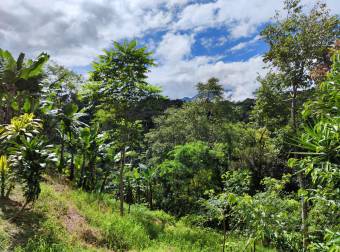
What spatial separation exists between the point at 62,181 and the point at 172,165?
16.3 ft

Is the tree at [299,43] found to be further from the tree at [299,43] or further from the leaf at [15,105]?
the leaf at [15,105]

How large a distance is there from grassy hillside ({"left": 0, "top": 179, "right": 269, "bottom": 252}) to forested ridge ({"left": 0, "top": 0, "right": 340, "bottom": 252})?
1.7 inches

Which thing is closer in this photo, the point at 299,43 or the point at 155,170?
the point at 299,43

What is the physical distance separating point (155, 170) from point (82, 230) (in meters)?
8.20

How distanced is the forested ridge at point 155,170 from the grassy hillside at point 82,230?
0.04 m

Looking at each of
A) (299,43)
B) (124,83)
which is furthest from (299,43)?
(124,83)

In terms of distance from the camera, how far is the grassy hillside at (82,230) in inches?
298

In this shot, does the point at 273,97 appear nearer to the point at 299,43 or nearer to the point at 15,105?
the point at 299,43

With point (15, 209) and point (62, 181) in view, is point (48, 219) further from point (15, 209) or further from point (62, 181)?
point (62, 181)

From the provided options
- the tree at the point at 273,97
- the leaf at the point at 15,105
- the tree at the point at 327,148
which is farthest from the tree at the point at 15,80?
the tree at the point at 327,148

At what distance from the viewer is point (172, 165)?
15609 millimetres

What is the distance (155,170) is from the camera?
1705 centimetres

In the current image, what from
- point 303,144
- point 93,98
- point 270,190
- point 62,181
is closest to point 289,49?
point 270,190

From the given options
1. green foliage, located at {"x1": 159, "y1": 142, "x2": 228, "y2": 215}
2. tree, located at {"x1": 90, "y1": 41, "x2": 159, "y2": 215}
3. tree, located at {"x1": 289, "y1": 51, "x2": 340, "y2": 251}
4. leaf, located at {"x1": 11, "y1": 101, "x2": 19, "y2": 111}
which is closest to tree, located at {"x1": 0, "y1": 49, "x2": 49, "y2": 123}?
leaf, located at {"x1": 11, "y1": 101, "x2": 19, "y2": 111}
